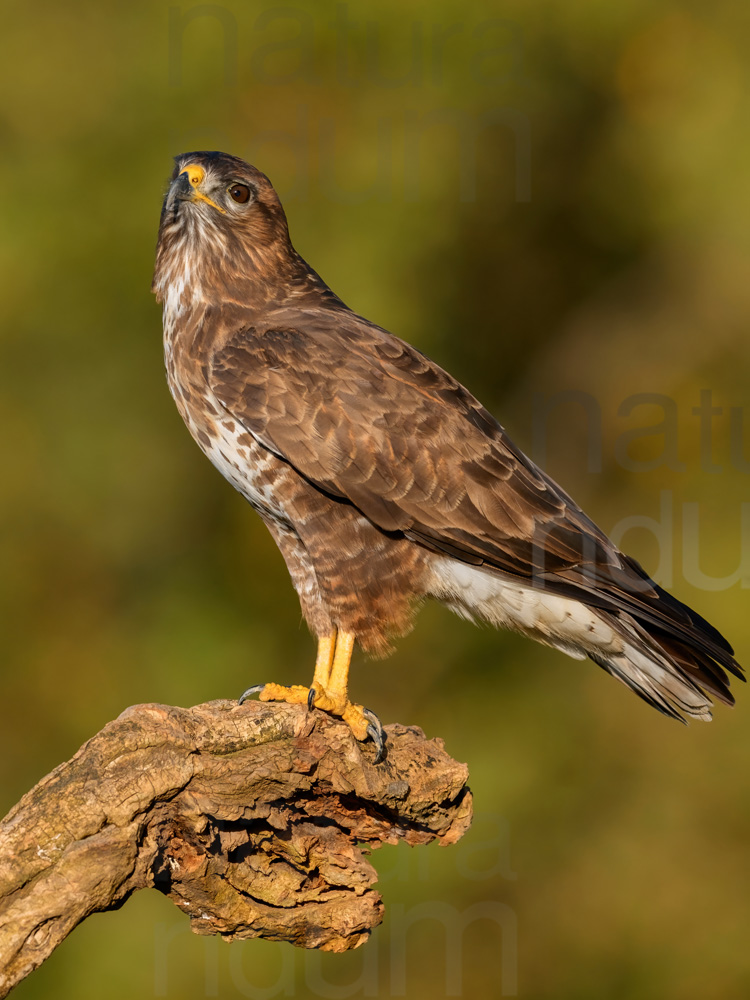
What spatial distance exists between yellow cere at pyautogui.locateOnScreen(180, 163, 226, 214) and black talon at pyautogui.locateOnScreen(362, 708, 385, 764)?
2074 mm

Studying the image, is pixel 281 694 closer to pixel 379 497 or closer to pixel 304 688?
pixel 304 688

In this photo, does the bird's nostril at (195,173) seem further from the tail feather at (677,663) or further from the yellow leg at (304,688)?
the tail feather at (677,663)

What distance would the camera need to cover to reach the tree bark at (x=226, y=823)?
3.26 metres

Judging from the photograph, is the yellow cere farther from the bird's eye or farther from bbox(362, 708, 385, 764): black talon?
bbox(362, 708, 385, 764): black talon

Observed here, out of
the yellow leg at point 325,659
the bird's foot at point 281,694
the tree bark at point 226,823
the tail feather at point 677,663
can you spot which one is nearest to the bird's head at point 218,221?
the yellow leg at point 325,659

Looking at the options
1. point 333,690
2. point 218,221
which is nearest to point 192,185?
point 218,221

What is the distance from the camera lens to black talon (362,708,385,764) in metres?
3.97

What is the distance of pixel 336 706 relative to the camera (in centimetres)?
407

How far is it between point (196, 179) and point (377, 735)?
7.47 feet

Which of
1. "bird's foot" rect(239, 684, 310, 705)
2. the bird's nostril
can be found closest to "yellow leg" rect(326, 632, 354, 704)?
"bird's foot" rect(239, 684, 310, 705)

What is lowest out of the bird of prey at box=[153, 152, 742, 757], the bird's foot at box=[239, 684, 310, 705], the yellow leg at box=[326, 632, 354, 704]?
the bird's foot at box=[239, 684, 310, 705]

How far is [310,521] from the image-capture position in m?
4.12

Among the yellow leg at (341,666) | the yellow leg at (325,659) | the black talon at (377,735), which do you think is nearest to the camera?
the black talon at (377,735)

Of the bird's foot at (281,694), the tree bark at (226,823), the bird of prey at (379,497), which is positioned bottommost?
the tree bark at (226,823)
